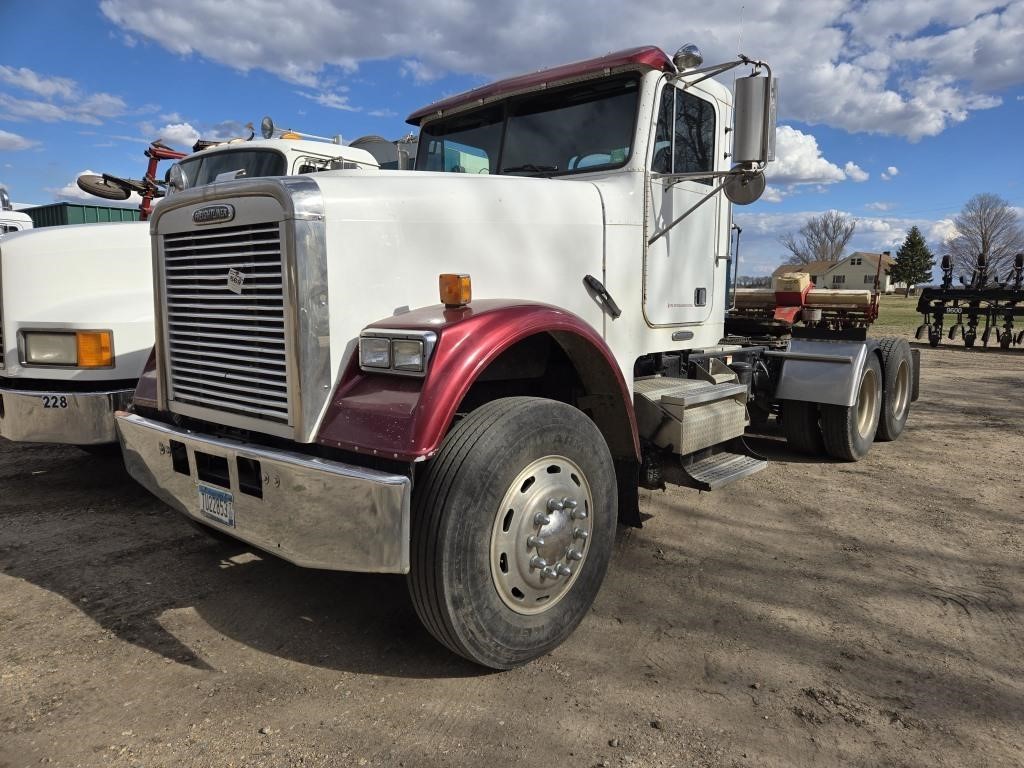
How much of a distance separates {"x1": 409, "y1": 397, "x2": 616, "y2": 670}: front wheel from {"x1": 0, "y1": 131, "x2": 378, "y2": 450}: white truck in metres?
2.58

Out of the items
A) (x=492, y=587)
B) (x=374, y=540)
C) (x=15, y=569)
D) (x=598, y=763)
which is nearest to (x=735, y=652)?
(x=598, y=763)

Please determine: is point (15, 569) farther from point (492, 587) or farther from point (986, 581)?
point (986, 581)

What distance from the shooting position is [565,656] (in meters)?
2.84

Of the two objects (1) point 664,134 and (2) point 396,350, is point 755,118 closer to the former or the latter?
(1) point 664,134

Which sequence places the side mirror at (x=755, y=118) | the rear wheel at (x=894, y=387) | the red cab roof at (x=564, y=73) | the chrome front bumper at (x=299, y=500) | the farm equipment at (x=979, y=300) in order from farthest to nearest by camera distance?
the farm equipment at (x=979, y=300) < the rear wheel at (x=894, y=387) < the red cab roof at (x=564, y=73) < the side mirror at (x=755, y=118) < the chrome front bumper at (x=299, y=500)

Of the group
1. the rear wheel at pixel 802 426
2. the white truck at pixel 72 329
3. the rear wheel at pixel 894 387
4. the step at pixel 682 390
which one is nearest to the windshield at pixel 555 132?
the step at pixel 682 390

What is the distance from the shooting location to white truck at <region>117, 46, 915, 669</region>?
2.39m

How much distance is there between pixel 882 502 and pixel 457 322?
12.8 ft

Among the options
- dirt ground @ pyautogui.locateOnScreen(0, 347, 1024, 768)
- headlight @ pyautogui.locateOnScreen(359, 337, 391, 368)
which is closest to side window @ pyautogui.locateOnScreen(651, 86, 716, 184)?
headlight @ pyautogui.locateOnScreen(359, 337, 391, 368)

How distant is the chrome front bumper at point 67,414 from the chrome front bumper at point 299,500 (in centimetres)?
144

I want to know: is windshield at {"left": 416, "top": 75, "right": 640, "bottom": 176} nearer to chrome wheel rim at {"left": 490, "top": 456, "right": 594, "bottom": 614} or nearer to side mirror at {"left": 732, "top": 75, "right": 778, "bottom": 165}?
side mirror at {"left": 732, "top": 75, "right": 778, "bottom": 165}

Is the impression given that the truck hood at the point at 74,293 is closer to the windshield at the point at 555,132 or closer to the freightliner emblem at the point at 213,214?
the freightliner emblem at the point at 213,214

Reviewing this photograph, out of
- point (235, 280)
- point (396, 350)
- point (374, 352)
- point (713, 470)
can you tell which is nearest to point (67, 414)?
point (235, 280)

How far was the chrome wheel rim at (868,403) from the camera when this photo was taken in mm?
6297
